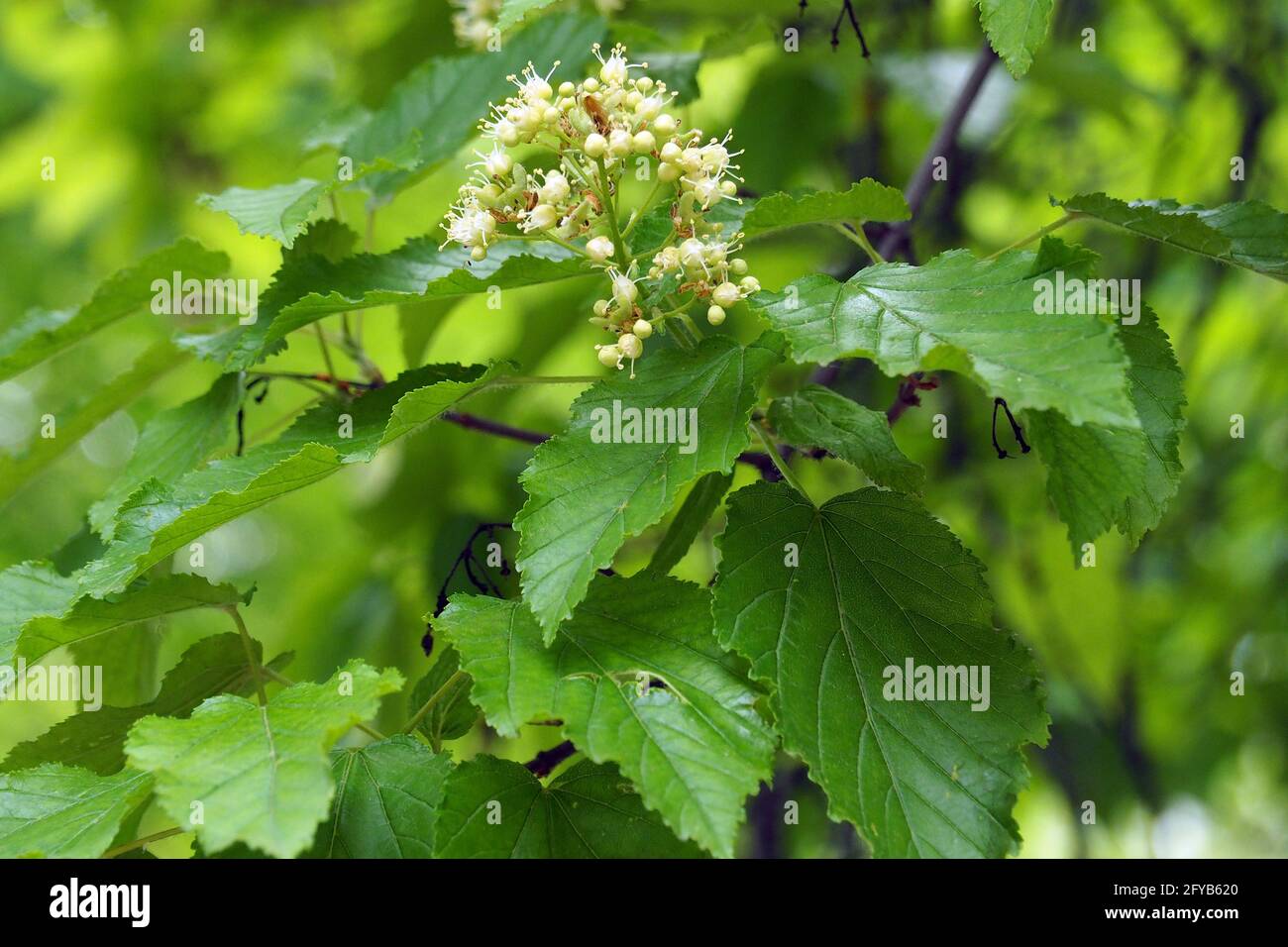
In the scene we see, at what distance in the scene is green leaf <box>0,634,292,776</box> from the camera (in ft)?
4.45

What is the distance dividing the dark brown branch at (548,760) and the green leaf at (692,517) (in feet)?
0.77

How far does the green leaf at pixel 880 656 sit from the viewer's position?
106cm

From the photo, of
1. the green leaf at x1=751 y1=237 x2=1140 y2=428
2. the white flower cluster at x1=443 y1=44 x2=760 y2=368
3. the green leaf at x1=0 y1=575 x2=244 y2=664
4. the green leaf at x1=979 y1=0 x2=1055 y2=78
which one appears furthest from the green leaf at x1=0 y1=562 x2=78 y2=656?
the green leaf at x1=979 y1=0 x2=1055 y2=78

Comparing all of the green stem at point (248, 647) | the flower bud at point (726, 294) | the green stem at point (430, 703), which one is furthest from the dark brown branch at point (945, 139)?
the green stem at point (248, 647)

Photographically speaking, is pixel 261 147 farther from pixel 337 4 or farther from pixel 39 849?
pixel 39 849

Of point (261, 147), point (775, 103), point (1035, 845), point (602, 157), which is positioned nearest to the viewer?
point (602, 157)

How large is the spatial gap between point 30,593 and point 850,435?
99 centimetres

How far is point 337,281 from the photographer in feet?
4.81

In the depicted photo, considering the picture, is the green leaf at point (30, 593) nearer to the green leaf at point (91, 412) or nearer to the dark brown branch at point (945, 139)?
the green leaf at point (91, 412)

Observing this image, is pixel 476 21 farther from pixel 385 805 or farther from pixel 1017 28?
pixel 385 805

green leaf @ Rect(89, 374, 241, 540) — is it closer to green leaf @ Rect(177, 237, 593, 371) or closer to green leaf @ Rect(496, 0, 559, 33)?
green leaf @ Rect(177, 237, 593, 371)

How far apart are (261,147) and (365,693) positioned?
10.0 feet
